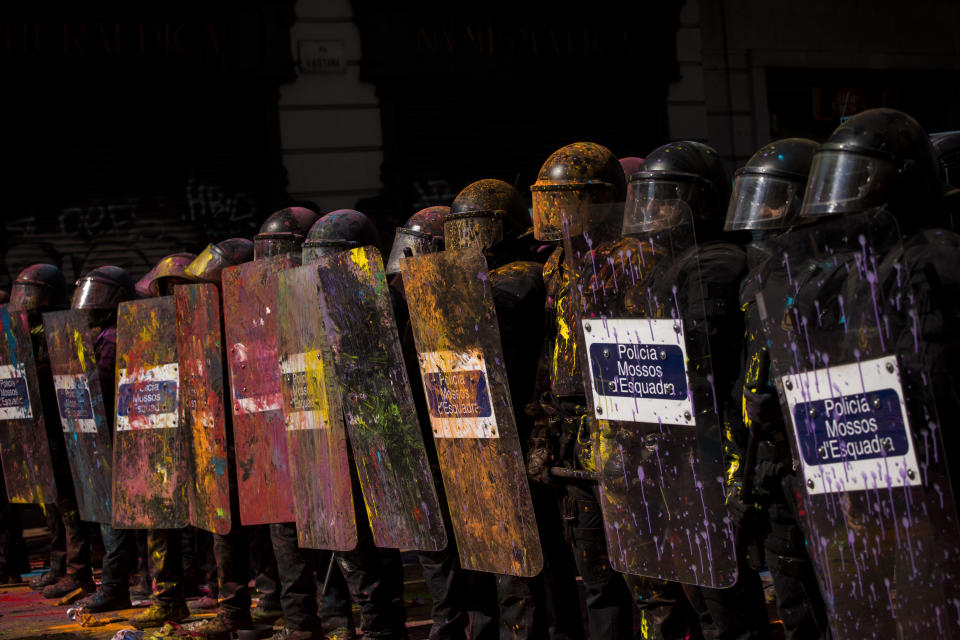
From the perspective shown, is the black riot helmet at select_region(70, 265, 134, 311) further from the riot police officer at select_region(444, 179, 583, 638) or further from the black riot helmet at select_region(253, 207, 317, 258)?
the riot police officer at select_region(444, 179, 583, 638)

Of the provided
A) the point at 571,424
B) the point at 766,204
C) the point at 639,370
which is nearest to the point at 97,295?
the point at 571,424

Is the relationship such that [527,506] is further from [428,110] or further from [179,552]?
[428,110]

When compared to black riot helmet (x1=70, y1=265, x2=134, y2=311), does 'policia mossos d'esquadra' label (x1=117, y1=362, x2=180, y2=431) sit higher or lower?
lower

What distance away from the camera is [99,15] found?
9.55 meters

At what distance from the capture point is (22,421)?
22.0 ft

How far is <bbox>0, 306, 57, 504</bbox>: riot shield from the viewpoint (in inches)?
260

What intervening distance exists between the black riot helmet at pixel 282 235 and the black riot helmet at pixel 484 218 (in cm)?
134

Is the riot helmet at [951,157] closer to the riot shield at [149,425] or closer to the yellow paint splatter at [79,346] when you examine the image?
the riot shield at [149,425]

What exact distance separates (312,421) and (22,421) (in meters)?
2.97

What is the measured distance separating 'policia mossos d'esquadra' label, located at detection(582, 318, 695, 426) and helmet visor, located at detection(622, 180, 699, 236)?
0.30 m

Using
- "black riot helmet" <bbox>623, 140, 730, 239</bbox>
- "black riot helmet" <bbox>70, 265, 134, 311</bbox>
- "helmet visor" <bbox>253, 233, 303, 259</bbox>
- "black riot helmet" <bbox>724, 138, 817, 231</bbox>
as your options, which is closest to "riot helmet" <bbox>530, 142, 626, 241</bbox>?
"black riot helmet" <bbox>623, 140, 730, 239</bbox>

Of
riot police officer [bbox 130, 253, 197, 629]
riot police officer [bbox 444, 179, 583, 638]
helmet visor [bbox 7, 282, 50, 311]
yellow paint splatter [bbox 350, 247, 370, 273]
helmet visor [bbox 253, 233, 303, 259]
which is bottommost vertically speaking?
riot police officer [bbox 130, 253, 197, 629]

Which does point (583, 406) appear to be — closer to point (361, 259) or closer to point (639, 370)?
point (639, 370)

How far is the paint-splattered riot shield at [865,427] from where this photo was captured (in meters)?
2.46
